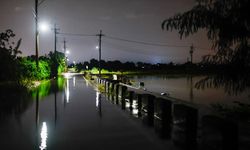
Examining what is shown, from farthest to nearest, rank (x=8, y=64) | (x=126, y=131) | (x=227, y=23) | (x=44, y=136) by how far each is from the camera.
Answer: (x=8, y=64), (x=126, y=131), (x=44, y=136), (x=227, y=23)

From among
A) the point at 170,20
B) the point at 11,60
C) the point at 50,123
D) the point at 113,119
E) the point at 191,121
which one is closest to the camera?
the point at 170,20

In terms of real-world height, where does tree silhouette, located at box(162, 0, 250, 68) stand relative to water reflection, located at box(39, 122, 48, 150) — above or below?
above

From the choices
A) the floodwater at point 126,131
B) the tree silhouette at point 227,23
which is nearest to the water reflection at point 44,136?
the floodwater at point 126,131

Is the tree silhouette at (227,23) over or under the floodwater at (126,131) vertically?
over

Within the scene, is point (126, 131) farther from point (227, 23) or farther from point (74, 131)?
point (227, 23)

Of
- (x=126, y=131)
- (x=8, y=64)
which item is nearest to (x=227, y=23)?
(x=126, y=131)

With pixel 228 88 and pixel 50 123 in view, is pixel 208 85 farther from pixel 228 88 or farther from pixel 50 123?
pixel 50 123

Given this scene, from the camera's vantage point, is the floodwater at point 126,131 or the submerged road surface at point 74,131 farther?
the submerged road surface at point 74,131

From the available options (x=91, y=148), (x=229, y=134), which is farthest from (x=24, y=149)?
(x=229, y=134)

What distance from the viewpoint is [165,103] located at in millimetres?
9359

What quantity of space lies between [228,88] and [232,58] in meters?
0.54

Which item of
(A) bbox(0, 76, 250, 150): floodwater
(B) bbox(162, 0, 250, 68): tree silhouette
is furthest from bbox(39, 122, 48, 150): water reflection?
(B) bbox(162, 0, 250, 68): tree silhouette

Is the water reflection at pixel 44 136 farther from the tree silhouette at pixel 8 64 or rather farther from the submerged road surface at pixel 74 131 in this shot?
the tree silhouette at pixel 8 64

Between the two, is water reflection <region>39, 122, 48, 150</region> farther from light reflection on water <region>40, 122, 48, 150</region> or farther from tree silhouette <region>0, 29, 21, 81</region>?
tree silhouette <region>0, 29, 21, 81</region>
